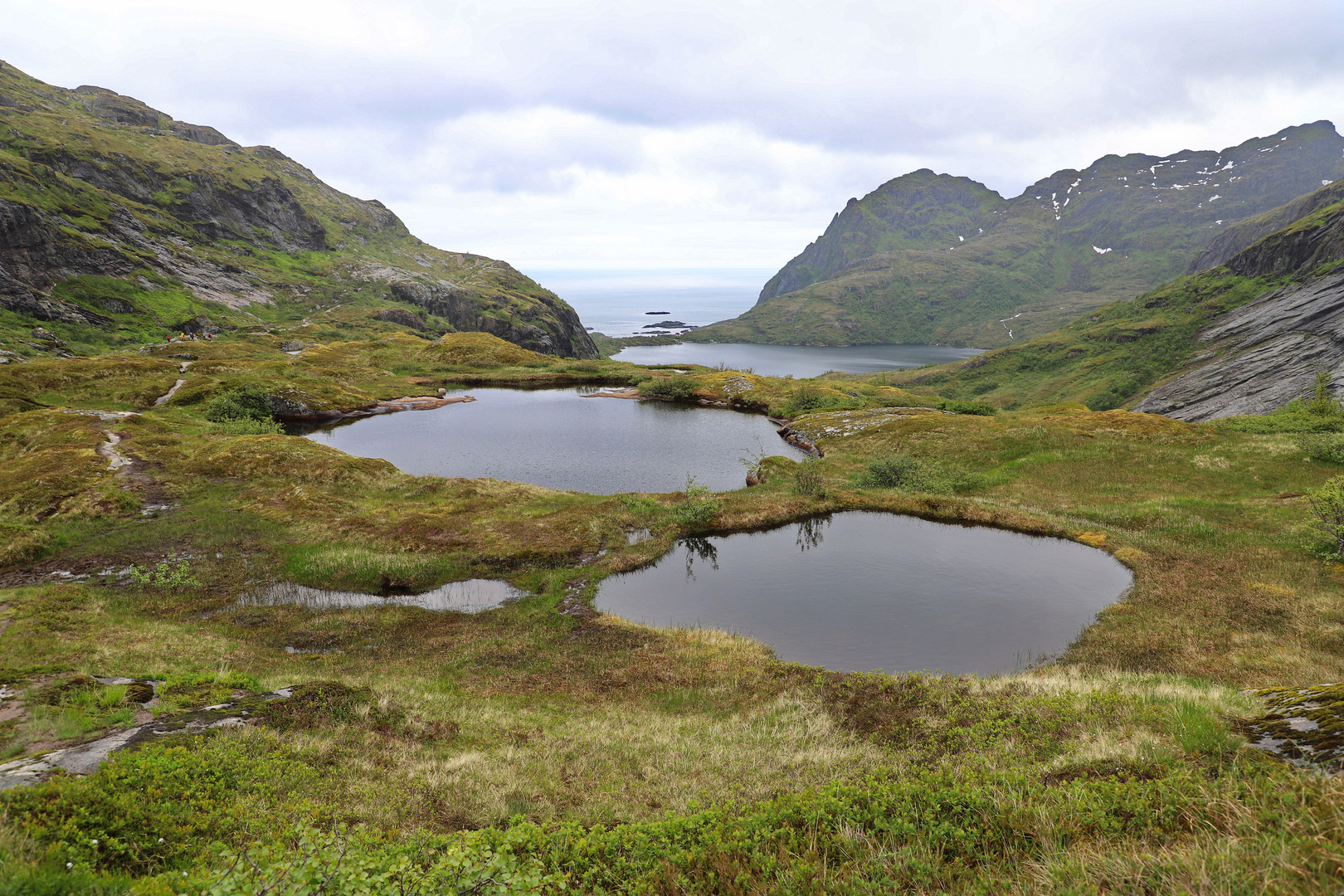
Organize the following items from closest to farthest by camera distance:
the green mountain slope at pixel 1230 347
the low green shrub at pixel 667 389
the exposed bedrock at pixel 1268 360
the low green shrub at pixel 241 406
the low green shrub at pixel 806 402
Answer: the low green shrub at pixel 241 406 → the low green shrub at pixel 806 402 → the exposed bedrock at pixel 1268 360 → the green mountain slope at pixel 1230 347 → the low green shrub at pixel 667 389

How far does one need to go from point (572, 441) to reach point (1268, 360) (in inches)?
5487

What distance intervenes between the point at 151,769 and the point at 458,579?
2322cm

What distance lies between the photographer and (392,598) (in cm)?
3058

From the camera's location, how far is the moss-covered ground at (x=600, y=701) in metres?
7.61

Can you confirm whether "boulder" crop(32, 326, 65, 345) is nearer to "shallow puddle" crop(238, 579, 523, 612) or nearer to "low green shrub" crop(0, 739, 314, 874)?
"shallow puddle" crop(238, 579, 523, 612)

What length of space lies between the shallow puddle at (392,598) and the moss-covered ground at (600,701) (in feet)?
3.11

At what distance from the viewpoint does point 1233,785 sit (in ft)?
25.7

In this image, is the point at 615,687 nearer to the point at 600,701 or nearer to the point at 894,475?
the point at 600,701

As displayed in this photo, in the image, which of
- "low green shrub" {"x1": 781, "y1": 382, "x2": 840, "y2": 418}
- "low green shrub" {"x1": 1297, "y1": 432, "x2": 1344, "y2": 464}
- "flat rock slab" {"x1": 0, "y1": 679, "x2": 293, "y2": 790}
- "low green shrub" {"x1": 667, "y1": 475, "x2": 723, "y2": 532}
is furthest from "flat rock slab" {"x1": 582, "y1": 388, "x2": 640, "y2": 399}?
"flat rock slab" {"x1": 0, "y1": 679, "x2": 293, "y2": 790}

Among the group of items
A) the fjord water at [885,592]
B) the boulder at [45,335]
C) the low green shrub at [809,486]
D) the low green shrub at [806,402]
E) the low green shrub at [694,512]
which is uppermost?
the boulder at [45,335]

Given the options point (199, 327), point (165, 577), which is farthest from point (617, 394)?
point (199, 327)

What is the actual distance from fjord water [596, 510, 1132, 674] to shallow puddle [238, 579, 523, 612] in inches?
261

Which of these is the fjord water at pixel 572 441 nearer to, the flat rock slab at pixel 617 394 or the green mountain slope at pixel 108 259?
the flat rock slab at pixel 617 394

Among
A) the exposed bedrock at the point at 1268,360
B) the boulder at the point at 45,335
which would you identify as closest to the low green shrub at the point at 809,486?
the exposed bedrock at the point at 1268,360
